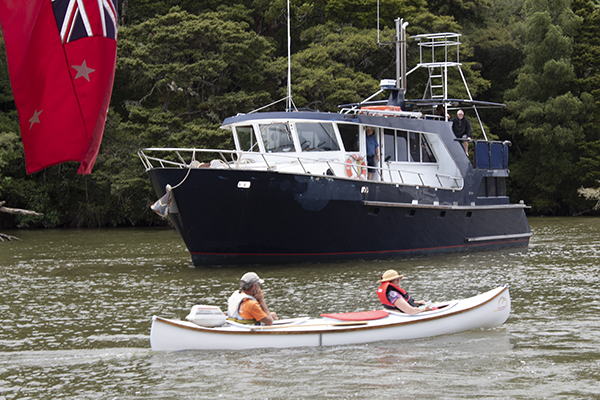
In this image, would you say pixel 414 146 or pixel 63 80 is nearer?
pixel 63 80

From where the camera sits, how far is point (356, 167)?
17.8 metres

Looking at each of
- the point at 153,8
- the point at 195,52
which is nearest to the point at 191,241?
the point at 195,52

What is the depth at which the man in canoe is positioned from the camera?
928 cm

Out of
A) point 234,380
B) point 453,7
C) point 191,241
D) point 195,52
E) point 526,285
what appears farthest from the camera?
point 453,7

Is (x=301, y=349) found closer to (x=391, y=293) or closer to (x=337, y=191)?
(x=391, y=293)

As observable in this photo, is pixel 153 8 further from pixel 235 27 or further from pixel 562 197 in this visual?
pixel 562 197

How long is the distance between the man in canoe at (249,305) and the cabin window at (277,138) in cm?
885

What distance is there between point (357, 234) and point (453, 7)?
2922 cm

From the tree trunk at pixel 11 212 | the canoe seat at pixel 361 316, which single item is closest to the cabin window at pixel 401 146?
the canoe seat at pixel 361 316

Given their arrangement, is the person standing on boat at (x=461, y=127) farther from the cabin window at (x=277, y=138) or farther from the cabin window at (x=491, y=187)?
the cabin window at (x=277, y=138)

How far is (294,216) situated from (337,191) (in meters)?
1.13

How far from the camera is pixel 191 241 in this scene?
1656cm

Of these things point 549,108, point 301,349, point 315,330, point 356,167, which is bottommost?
point 301,349

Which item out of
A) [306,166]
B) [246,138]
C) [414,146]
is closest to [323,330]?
[306,166]
